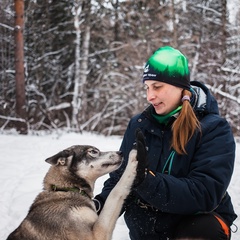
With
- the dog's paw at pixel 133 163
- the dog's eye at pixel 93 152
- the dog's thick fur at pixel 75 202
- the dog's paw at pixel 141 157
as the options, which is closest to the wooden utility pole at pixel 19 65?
the dog's eye at pixel 93 152

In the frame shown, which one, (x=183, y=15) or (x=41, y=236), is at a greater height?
(x=183, y=15)

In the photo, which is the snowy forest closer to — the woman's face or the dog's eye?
the dog's eye

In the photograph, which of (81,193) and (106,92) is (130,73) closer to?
(106,92)

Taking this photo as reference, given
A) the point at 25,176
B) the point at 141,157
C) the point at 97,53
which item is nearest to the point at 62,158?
the point at 141,157

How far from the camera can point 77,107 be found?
43.4 feet

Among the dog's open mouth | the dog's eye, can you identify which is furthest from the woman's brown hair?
the dog's eye

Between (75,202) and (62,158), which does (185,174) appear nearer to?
(75,202)

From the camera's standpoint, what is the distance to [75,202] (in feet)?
8.02

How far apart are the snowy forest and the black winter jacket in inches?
415

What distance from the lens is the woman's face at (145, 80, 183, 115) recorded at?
2.27 m

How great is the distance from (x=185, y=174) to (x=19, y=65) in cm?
1070

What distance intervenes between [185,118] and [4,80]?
12624mm

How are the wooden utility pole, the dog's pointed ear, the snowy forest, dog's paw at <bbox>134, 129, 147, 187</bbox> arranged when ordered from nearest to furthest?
dog's paw at <bbox>134, 129, 147, 187</bbox>
the dog's pointed ear
the wooden utility pole
the snowy forest

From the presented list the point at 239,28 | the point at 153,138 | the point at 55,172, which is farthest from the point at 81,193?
the point at 239,28
